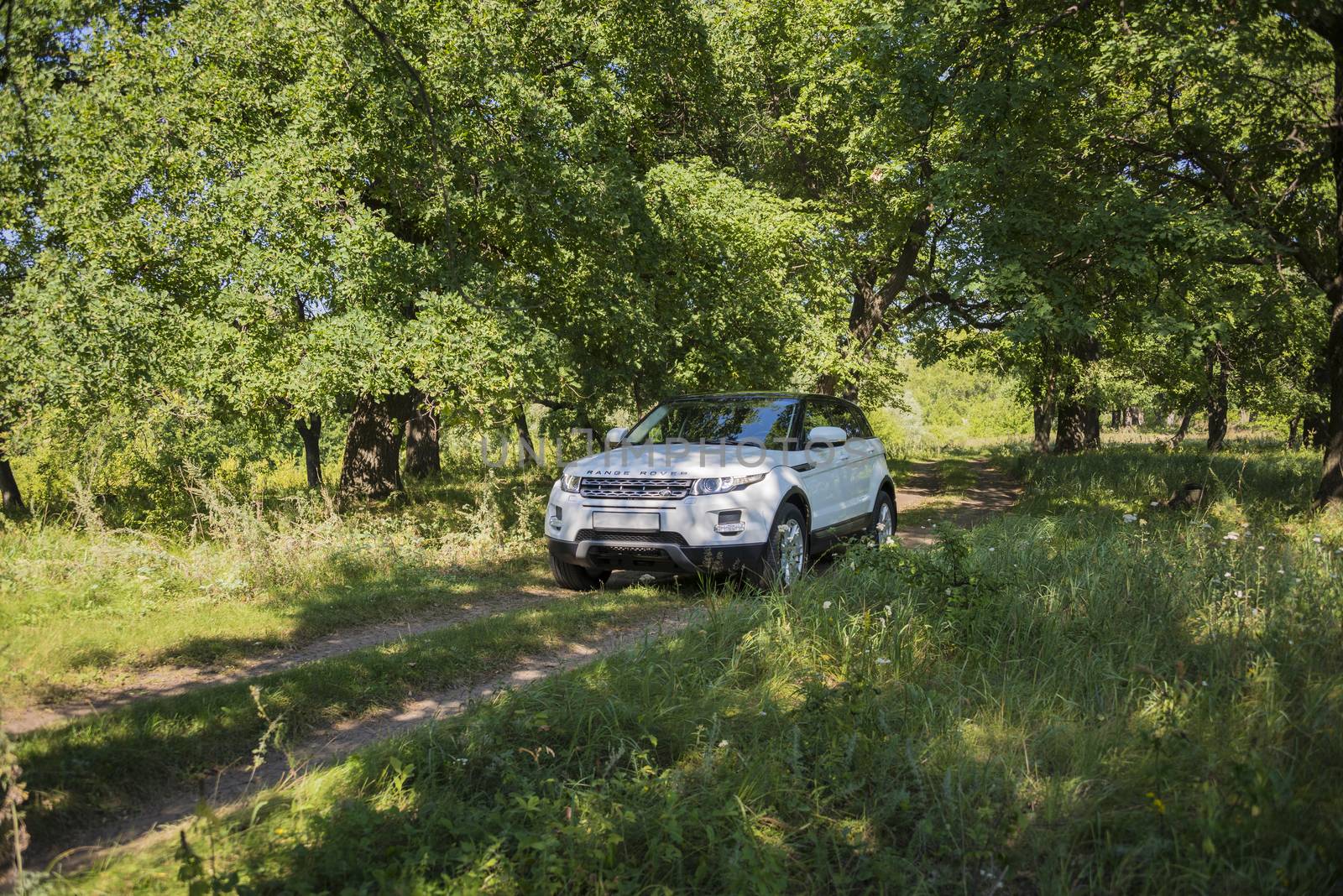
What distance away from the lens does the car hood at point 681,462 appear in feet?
23.9

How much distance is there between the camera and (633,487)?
7340mm

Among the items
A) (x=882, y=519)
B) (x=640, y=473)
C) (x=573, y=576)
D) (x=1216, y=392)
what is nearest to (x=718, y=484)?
(x=640, y=473)

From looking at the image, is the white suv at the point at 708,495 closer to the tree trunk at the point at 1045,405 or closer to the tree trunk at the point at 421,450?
the tree trunk at the point at 421,450

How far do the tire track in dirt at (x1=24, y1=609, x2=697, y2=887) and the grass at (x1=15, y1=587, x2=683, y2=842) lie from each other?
0.09m

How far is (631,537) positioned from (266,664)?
114 inches

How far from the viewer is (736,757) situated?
12.0ft

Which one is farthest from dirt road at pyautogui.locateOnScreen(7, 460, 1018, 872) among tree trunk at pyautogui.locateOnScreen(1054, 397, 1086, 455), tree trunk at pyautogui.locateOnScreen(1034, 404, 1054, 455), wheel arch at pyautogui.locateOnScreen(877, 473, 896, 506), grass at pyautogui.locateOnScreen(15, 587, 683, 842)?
tree trunk at pyautogui.locateOnScreen(1034, 404, 1054, 455)

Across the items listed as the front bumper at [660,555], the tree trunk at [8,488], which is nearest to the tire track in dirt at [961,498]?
the front bumper at [660,555]

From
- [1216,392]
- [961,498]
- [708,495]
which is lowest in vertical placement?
[961,498]

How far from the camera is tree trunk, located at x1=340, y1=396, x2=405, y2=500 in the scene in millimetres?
14289

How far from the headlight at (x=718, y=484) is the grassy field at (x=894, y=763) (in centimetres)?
162

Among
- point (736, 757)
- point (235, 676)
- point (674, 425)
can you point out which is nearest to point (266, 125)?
point (674, 425)

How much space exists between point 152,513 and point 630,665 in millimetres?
8384

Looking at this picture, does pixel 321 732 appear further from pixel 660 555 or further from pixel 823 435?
pixel 823 435
